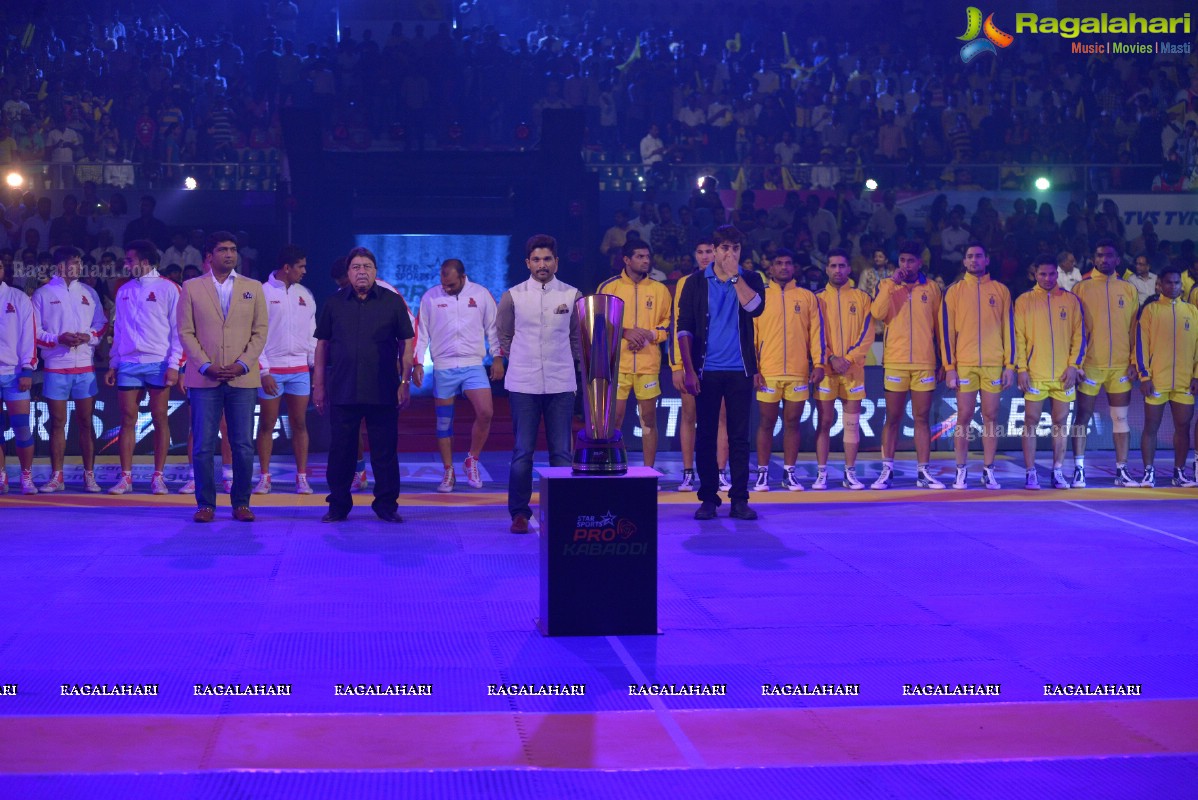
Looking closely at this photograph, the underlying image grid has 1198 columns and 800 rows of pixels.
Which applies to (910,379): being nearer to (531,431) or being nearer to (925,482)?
(925,482)

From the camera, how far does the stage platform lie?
3.91 m

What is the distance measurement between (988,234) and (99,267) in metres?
12.4

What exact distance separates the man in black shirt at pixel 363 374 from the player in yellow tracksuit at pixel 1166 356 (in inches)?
246

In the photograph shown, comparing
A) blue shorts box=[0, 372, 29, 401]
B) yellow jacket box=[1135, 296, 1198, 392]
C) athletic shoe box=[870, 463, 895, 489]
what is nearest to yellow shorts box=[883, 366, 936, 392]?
athletic shoe box=[870, 463, 895, 489]

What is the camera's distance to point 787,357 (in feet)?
34.1

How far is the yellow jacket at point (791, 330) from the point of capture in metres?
10.4

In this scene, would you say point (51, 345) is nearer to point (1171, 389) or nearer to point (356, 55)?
point (1171, 389)

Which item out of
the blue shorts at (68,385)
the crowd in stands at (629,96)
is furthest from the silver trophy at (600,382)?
the crowd in stands at (629,96)

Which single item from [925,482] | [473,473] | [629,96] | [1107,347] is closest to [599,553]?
[473,473]

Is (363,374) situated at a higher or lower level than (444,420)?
higher

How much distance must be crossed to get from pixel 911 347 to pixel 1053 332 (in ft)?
4.01

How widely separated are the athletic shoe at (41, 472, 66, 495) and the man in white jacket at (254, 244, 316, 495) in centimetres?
156

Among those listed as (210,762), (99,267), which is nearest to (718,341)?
(210,762)

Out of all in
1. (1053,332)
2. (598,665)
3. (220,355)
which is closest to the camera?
(598,665)
